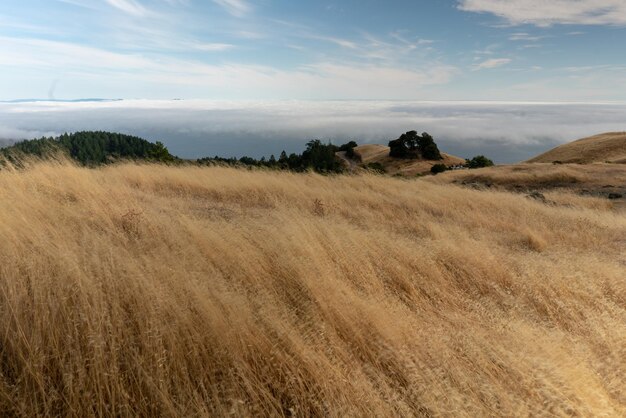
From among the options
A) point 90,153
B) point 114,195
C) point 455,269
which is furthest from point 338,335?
point 90,153

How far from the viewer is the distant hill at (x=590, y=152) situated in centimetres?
3650

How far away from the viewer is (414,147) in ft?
169

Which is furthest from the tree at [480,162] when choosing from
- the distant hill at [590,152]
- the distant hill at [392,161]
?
the distant hill at [590,152]

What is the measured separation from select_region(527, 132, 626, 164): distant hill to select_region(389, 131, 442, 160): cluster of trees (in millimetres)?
12585

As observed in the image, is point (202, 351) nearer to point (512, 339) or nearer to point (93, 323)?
point (93, 323)

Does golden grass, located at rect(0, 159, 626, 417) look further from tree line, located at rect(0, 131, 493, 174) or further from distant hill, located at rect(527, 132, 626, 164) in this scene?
distant hill, located at rect(527, 132, 626, 164)

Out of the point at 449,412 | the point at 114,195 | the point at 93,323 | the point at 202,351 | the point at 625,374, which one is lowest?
the point at 625,374

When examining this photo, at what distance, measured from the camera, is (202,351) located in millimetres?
2352

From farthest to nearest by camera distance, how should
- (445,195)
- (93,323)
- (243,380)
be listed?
(445,195) < (93,323) < (243,380)

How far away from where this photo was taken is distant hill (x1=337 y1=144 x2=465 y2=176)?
4444 cm

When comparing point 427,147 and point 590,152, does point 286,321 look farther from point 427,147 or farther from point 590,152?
point 427,147

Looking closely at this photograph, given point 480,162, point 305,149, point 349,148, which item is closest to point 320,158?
point 305,149

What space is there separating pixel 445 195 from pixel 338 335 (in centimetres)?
900

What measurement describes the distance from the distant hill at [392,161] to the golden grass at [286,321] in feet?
122
